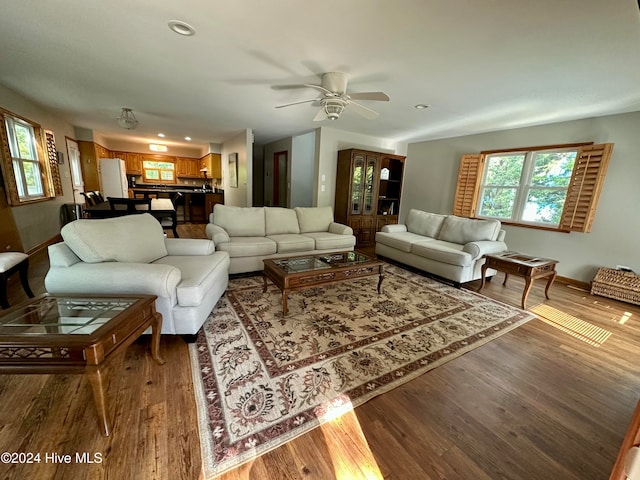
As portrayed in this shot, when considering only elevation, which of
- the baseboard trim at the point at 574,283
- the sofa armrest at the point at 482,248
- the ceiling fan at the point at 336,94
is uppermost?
the ceiling fan at the point at 336,94

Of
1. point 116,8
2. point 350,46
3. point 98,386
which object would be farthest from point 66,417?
point 350,46

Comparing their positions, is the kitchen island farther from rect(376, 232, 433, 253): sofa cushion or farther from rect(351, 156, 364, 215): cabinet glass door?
rect(376, 232, 433, 253): sofa cushion

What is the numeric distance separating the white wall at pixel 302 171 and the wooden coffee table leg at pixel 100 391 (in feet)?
17.7

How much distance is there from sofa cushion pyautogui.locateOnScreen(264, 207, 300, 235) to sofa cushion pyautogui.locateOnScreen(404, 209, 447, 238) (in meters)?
2.09

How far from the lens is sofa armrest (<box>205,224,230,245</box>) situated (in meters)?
3.14

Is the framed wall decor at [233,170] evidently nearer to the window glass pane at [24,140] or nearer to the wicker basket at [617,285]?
the window glass pane at [24,140]

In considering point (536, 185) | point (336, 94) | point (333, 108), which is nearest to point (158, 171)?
point (333, 108)

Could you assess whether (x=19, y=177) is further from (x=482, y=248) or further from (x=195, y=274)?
(x=482, y=248)

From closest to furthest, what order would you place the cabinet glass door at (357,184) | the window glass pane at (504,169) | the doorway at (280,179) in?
1. the window glass pane at (504,169)
2. the cabinet glass door at (357,184)
3. the doorway at (280,179)

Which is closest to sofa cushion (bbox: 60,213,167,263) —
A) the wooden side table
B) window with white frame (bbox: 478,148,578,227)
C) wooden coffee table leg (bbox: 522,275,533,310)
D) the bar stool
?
the bar stool

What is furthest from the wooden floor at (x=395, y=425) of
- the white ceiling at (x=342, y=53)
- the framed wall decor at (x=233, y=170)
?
the framed wall decor at (x=233, y=170)

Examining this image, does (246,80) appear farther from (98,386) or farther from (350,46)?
(98,386)

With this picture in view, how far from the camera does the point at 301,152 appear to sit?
20.5 feet

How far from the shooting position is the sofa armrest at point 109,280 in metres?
1.64
